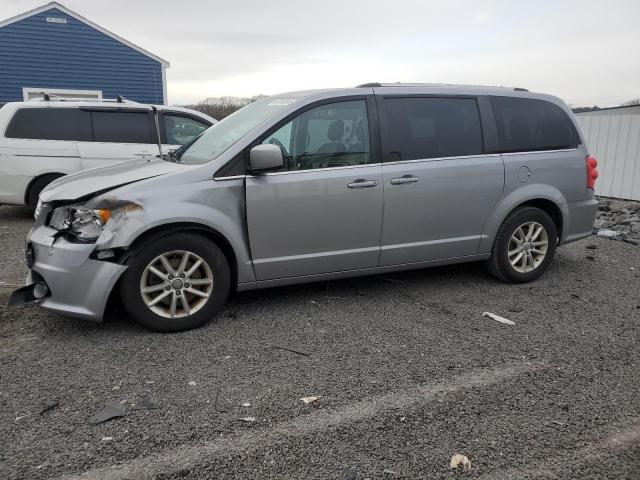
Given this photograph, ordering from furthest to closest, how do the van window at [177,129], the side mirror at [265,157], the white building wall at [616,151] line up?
the white building wall at [616,151] < the van window at [177,129] < the side mirror at [265,157]

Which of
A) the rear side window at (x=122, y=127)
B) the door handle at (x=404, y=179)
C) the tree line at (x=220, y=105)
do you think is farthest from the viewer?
the tree line at (x=220, y=105)

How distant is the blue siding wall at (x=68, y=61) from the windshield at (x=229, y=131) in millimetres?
15209

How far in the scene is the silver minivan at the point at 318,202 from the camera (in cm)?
384

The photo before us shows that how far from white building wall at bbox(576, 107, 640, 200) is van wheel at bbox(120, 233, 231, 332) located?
9.71 m

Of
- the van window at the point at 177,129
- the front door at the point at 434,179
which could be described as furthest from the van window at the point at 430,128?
the van window at the point at 177,129

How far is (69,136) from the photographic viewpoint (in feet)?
27.2

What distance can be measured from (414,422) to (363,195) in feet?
6.88

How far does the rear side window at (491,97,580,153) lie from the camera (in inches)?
202

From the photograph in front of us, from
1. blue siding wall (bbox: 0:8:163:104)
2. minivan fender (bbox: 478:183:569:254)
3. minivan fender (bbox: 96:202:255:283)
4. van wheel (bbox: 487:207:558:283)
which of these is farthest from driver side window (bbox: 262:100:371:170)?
blue siding wall (bbox: 0:8:163:104)

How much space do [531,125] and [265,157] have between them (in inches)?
112

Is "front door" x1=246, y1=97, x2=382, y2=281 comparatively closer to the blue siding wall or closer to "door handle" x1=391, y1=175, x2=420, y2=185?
"door handle" x1=391, y1=175, x2=420, y2=185

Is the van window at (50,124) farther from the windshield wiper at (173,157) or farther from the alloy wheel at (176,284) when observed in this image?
the alloy wheel at (176,284)

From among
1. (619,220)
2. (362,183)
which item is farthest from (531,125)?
(619,220)

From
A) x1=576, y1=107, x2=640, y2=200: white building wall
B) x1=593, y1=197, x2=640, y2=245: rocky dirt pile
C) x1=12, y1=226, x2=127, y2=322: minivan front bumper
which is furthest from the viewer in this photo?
x1=576, y1=107, x2=640, y2=200: white building wall
